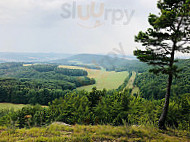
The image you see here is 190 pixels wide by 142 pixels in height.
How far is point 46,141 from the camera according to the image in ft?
21.0

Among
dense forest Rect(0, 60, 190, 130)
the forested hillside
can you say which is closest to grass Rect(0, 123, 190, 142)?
dense forest Rect(0, 60, 190, 130)

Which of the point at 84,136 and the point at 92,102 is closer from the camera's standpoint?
the point at 84,136

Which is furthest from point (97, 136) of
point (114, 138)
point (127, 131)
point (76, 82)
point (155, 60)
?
point (76, 82)

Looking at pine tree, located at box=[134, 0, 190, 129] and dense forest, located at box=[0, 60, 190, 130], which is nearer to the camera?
pine tree, located at box=[134, 0, 190, 129]

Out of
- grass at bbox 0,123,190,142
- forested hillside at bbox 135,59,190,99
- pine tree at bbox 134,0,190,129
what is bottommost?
forested hillside at bbox 135,59,190,99

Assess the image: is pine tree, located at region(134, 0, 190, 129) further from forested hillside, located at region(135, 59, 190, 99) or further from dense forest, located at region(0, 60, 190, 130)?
forested hillside, located at region(135, 59, 190, 99)

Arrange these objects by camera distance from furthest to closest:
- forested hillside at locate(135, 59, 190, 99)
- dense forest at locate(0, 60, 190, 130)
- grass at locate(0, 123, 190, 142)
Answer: forested hillside at locate(135, 59, 190, 99), dense forest at locate(0, 60, 190, 130), grass at locate(0, 123, 190, 142)

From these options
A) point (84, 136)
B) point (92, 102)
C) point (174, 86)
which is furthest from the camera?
point (174, 86)

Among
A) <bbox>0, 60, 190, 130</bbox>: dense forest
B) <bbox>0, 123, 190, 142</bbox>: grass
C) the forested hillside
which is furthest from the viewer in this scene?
the forested hillside

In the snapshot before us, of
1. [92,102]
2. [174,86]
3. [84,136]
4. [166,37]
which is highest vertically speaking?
[166,37]

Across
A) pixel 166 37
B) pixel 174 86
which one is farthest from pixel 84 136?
pixel 174 86

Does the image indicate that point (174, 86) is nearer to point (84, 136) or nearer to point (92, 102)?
point (92, 102)

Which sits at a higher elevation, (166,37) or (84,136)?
(166,37)

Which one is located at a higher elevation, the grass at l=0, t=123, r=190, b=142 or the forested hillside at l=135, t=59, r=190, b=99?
the grass at l=0, t=123, r=190, b=142
